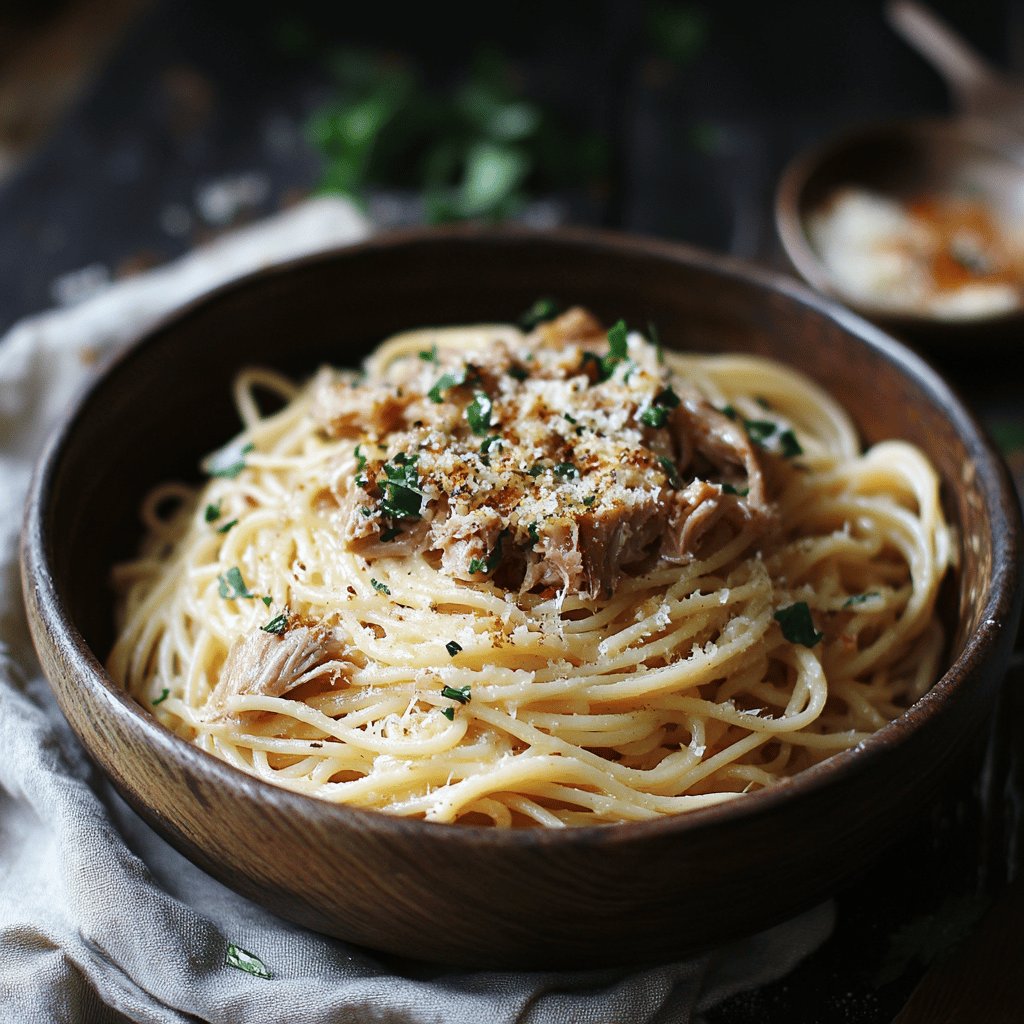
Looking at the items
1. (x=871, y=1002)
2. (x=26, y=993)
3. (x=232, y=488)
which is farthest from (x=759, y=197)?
(x=26, y=993)

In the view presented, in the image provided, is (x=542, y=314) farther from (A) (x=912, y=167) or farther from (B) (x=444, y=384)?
(A) (x=912, y=167)

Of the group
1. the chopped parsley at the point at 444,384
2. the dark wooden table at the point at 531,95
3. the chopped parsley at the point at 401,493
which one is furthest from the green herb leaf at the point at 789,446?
the dark wooden table at the point at 531,95

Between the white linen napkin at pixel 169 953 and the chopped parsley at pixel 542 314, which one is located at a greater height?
the chopped parsley at pixel 542 314

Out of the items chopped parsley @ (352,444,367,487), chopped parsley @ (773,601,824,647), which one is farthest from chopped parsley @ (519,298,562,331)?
chopped parsley @ (773,601,824,647)

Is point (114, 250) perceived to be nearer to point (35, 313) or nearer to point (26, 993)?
point (35, 313)

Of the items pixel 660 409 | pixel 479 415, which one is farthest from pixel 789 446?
pixel 479 415

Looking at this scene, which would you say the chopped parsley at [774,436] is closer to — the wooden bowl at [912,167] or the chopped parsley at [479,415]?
the chopped parsley at [479,415]
